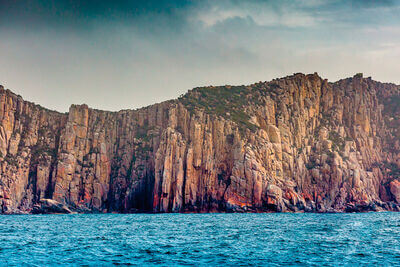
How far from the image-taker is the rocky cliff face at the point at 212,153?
489ft

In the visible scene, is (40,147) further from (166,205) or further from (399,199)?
(399,199)

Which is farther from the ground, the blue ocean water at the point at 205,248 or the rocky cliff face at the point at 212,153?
the rocky cliff face at the point at 212,153

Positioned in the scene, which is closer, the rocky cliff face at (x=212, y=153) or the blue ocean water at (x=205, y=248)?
the blue ocean water at (x=205, y=248)

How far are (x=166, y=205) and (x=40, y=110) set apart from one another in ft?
247

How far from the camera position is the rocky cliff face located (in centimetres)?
14912

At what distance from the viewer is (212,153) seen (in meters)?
159

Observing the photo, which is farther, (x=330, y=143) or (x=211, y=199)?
(x=330, y=143)

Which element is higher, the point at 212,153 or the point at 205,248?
the point at 212,153

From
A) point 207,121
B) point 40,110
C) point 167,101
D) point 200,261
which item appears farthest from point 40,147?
point 200,261

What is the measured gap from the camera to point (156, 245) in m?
53.5

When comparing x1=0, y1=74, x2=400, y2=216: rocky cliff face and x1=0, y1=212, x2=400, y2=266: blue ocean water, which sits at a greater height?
x1=0, y1=74, x2=400, y2=216: rocky cliff face

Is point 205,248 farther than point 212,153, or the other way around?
point 212,153

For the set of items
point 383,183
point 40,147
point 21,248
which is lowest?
point 21,248

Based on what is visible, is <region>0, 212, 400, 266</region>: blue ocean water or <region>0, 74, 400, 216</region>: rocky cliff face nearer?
<region>0, 212, 400, 266</region>: blue ocean water
